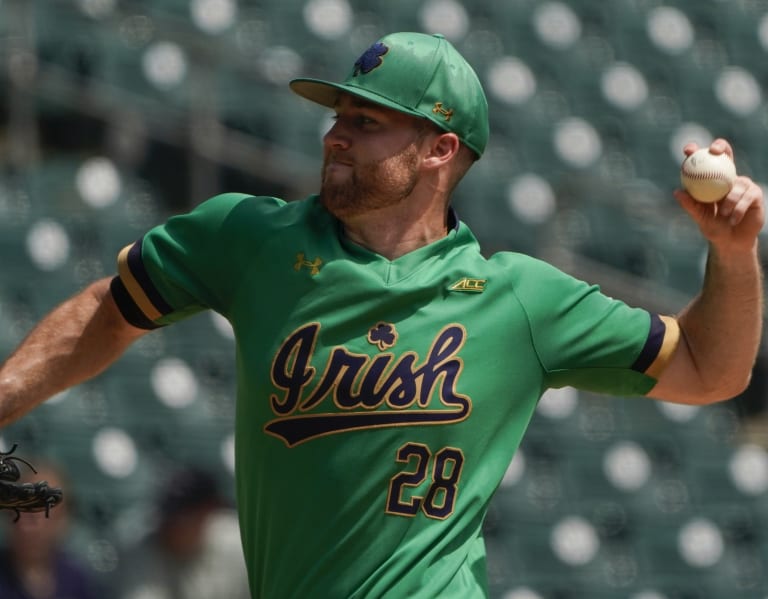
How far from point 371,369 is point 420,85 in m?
0.52

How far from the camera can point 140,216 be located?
243 inches

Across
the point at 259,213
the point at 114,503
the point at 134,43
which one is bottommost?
the point at 114,503

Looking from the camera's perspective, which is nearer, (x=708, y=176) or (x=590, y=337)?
(x=708, y=176)

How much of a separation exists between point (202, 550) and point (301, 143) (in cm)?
234

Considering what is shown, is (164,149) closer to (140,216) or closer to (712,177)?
(140,216)

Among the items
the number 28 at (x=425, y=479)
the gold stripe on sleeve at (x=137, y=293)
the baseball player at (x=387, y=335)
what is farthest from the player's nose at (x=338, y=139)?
the number 28 at (x=425, y=479)

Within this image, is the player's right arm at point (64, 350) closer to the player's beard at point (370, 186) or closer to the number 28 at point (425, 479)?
the player's beard at point (370, 186)

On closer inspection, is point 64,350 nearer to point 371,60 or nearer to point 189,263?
point 189,263

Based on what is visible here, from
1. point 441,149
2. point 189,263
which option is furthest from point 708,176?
point 189,263

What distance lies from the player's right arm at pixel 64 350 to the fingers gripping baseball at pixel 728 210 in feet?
3.42

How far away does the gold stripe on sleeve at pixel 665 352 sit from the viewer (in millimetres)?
2650

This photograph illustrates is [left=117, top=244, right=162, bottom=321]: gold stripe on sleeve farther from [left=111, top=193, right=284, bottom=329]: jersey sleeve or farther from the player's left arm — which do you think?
the player's left arm

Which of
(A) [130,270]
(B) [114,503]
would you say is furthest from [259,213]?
(B) [114,503]

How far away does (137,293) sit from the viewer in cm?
270
